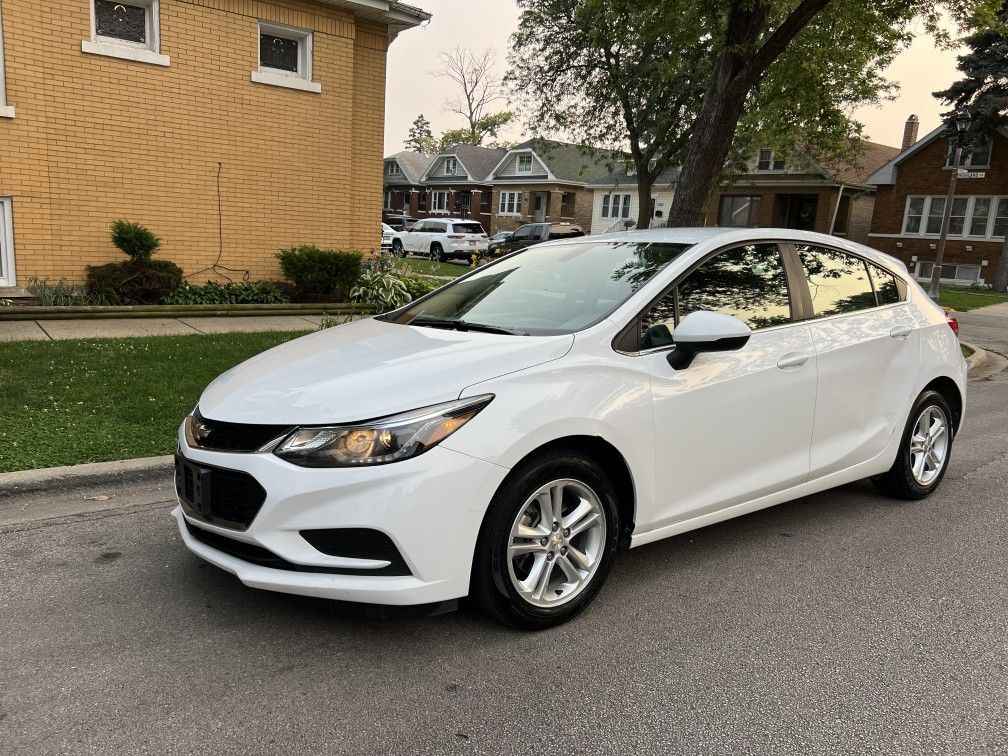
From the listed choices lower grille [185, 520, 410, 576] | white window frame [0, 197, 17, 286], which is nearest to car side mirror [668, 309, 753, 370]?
lower grille [185, 520, 410, 576]

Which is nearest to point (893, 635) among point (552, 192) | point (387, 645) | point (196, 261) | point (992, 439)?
point (387, 645)

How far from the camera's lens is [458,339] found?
3.57 m

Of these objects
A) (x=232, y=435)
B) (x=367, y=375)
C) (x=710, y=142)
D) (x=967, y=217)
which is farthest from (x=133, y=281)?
(x=967, y=217)

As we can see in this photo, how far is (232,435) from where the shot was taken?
3.09 metres

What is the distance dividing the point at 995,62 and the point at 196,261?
2984 cm

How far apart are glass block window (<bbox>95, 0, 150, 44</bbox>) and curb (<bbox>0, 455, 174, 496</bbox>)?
313 inches

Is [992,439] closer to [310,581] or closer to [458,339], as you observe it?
[458,339]

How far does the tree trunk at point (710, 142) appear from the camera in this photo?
1038 cm

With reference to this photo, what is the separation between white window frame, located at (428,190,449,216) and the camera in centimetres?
5700

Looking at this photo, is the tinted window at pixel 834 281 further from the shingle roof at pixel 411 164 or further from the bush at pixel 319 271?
the shingle roof at pixel 411 164

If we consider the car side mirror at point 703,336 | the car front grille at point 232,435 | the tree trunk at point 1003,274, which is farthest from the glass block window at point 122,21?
the tree trunk at point 1003,274

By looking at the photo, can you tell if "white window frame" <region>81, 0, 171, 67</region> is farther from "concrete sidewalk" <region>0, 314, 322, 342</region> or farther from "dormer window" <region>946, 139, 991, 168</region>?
"dormer window" <region>946, 139, 991, 168</region>

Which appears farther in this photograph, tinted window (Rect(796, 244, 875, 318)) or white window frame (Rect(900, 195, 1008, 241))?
white window frame (Rect(900, 195, 1008, 241))

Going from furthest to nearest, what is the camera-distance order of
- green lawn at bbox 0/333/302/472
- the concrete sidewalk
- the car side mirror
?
the concrete sidewalk < green lawn at bbox 0/333/302/472 < the car side mirror
